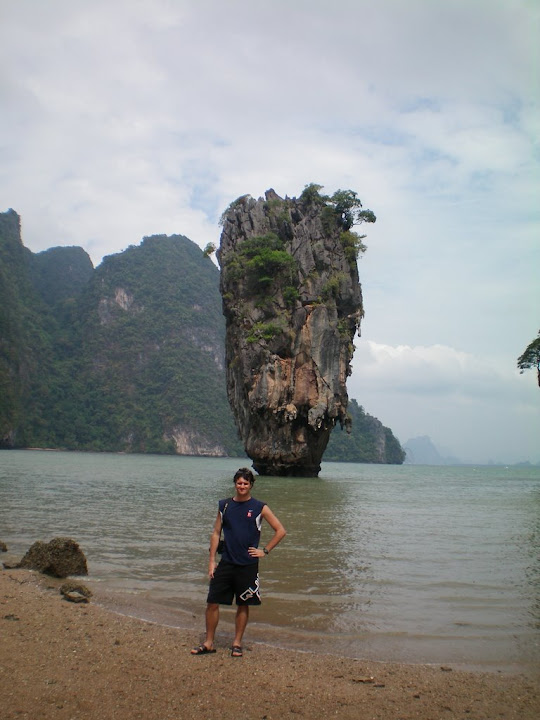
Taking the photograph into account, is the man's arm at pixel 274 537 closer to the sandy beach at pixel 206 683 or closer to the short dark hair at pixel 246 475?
the short dark hair at pixel 246 475

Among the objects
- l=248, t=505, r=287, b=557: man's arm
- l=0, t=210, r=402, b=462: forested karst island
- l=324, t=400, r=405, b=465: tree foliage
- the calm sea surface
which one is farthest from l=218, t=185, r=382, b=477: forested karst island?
l=324, t=400, r=405, b=465: tree foliage

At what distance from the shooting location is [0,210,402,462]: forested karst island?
8344 cm

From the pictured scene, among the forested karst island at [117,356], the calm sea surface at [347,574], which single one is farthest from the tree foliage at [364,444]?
the calm sea surface at [347,574]

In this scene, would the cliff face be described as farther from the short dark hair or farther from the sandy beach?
the sandy beach

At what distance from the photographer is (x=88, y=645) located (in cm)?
422

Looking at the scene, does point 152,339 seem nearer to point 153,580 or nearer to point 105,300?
point 105,300

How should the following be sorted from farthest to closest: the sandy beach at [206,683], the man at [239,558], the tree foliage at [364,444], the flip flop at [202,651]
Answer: the tree foliage at [364,444] < the man at [239,558] < the flip flop at [202,651] < the sandy beach at [206,683]

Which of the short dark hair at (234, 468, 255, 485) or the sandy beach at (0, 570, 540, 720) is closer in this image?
the sandy beach at (0, 570, 540, 720)

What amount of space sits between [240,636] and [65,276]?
434 ft

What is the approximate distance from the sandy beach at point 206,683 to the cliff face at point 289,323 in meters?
26.3

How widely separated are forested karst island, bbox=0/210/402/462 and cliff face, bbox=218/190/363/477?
46797mm

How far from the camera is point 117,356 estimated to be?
340 ft

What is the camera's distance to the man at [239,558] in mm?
4336

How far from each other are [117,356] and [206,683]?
104254mm
